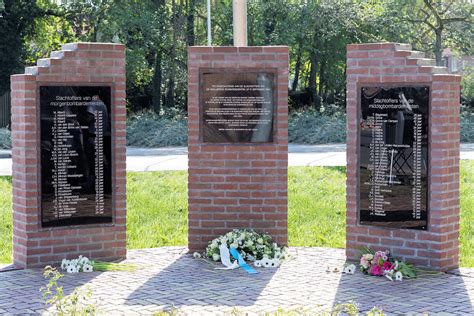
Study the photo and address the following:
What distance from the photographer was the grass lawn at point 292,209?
11.1 meters

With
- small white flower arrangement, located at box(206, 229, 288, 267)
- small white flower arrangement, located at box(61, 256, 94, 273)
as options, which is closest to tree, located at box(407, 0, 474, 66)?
small white flower arrangement, located at box(206, 229, 288, 267)

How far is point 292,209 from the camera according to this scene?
13281 mm

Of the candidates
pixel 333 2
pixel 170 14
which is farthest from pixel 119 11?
pixel 333 2

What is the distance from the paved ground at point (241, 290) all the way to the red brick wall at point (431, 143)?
35cm

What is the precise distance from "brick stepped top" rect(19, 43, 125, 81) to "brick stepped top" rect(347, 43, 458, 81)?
8.08 feet

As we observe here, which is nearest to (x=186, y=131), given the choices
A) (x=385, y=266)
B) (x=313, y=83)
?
(x=313, y=83)

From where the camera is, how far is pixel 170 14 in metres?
32.8

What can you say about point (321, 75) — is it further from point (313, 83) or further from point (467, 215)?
point (467, 215)

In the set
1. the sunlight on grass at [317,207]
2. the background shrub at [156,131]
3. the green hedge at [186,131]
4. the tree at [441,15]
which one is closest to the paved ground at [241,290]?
the sunlight on grass at [317,207]

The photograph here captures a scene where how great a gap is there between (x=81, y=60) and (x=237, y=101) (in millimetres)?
1699

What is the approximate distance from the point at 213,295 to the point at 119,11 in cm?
2472

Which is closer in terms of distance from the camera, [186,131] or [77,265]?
[77,265]

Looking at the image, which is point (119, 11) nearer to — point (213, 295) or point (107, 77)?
point (107, 77)

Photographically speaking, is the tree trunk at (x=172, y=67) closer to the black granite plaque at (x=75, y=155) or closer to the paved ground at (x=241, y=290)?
the black granite plaque at (x=75, y=155)
